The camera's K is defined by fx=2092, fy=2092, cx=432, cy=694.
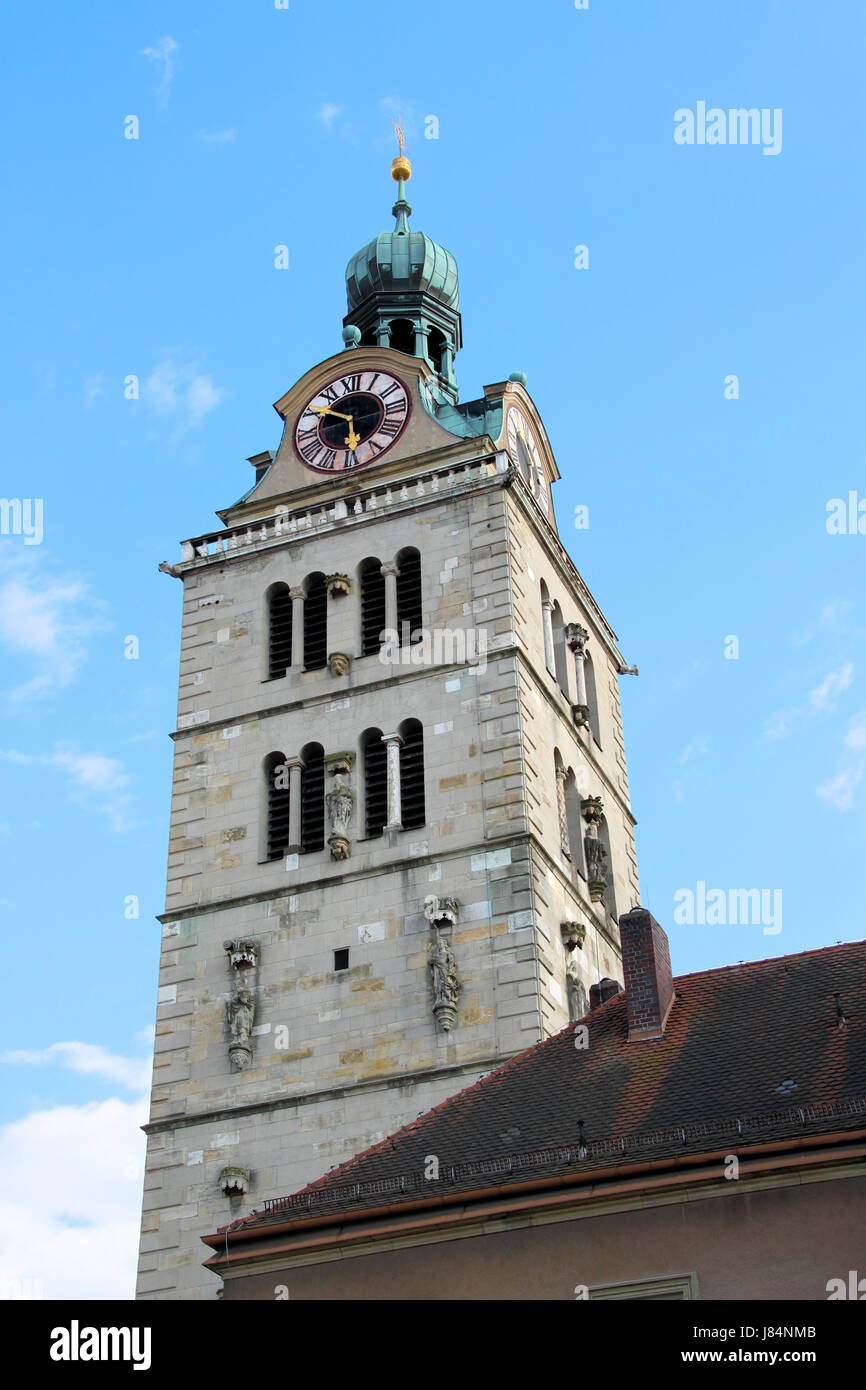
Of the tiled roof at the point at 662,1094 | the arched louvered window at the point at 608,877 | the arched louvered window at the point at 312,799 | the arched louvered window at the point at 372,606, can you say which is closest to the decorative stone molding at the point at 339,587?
the arched louvered window at the point at 372,606

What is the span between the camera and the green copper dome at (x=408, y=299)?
5128 cm

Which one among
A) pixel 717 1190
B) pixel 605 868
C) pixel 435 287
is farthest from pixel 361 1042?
pixel 435 287

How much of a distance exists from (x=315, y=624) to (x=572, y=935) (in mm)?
9169

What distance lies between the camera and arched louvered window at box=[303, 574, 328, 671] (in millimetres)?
42156

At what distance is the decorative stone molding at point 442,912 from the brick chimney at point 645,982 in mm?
9865

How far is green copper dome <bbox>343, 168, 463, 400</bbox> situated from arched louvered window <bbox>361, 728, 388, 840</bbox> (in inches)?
519

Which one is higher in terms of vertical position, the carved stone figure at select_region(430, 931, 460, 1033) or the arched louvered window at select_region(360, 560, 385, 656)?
the arched louvered window at select_region(360, 560, 385, 656)

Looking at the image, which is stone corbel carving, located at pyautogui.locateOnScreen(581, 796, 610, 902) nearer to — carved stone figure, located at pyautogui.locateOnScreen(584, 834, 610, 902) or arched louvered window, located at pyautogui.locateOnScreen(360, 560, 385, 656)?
carved stone figure, located at pyautogui.locateOnScreen(584, 834, 610, 902)

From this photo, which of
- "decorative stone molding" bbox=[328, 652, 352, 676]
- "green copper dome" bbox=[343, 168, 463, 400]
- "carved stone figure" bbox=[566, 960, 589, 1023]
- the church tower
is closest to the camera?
the church tower

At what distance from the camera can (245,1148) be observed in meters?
35.8

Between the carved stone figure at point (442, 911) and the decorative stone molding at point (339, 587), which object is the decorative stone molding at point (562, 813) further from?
the decorative stone molding at point (339, 587)

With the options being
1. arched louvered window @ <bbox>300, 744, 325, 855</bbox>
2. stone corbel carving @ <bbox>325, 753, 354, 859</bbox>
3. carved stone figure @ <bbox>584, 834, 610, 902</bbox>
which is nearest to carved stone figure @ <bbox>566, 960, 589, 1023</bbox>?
carved stone figure @ <bbox>584, 834, 610, 902</bbox>

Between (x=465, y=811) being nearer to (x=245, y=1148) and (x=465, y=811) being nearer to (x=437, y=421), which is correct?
(x=245, y=1148)
